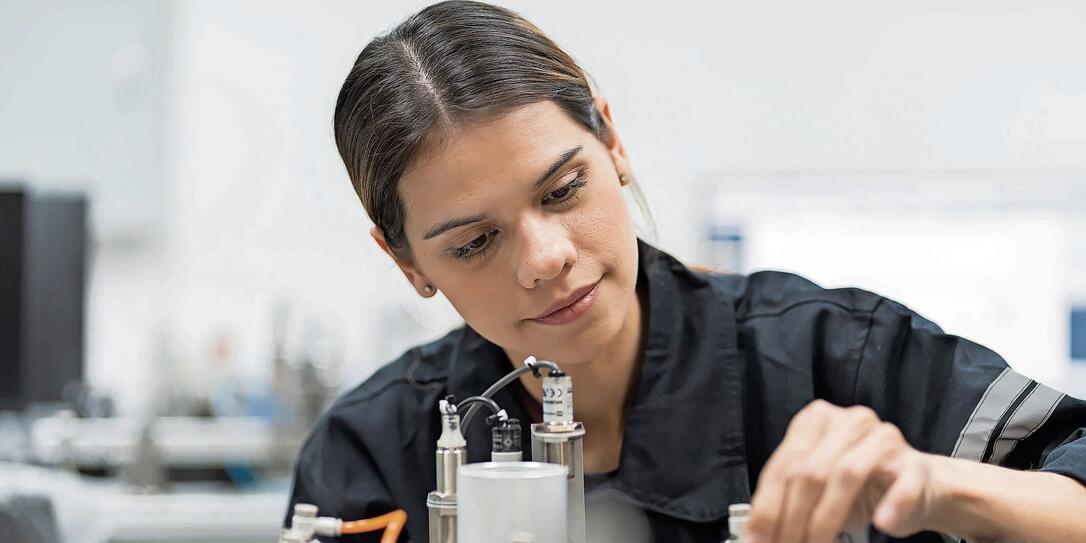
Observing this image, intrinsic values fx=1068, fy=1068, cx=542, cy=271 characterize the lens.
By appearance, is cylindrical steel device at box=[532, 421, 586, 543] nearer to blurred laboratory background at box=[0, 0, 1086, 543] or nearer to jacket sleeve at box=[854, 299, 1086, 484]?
jacket sleeve at box=[854, 299, 1086, 484]

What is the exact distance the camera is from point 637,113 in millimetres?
2867

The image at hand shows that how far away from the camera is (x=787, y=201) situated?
9.00ft

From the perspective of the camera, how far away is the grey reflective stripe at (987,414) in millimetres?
947

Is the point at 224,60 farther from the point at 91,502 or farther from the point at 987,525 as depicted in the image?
the point at 987,525

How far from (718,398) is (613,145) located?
0.93 ft

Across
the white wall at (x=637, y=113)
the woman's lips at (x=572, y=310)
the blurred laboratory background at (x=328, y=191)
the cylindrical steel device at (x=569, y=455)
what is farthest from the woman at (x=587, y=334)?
the white wall at (x=637, y=113)

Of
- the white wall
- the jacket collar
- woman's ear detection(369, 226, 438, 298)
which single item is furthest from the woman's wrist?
the white wall

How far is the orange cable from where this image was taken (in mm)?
1016

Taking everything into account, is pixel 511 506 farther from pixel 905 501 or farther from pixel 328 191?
pixel 328 191

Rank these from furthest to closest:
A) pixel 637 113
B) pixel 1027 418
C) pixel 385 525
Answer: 1. pixel 637 113
2. pixel 385 525
3. pixel 1027 418

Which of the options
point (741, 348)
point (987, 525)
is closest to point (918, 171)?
point (741, 348)

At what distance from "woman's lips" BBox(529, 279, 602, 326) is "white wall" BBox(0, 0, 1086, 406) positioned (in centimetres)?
171

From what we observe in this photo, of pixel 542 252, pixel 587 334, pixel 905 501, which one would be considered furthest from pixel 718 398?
pixel 905 501

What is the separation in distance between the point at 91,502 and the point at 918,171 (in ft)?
6.82
